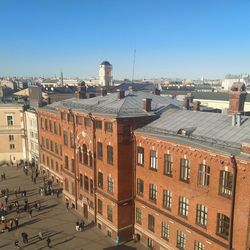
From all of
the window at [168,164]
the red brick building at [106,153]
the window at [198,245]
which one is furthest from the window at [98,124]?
the window at [198,245]

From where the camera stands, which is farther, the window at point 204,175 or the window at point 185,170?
the window at point 185,170

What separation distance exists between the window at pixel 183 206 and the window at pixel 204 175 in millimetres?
3219

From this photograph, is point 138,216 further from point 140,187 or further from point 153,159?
point 153,159

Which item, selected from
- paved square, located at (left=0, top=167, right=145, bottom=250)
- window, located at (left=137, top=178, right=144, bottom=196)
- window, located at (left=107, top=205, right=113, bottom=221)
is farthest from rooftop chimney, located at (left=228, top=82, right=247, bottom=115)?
paved square, located at (left=0, top=167, right=145, bottom=250)

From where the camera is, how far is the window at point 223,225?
29.7 meters

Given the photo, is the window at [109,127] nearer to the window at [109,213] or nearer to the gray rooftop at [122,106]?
the gray rooftop at [122,106]

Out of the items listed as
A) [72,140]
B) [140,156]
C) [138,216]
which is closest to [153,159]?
[140,156]

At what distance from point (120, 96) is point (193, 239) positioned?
22.0 metres

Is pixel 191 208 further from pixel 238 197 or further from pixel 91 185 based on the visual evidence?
pixel 91 185

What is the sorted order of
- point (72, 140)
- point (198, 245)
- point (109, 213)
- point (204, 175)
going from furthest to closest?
point (72, 140), point (109, 213), point (198, 245), point (204, 175)

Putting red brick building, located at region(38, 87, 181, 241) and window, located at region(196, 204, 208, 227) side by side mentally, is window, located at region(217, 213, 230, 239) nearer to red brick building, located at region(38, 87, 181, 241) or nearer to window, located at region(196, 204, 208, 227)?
window, located at region(196, 204, 208, 227)

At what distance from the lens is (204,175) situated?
31297mm

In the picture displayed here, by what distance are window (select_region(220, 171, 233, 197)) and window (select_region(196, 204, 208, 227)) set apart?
328cm

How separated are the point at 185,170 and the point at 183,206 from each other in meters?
4.15
